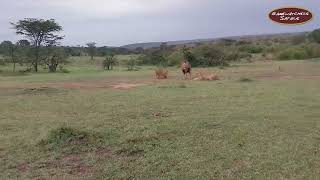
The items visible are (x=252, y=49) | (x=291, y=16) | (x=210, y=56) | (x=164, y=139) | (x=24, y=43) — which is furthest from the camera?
(x=252, y=49)

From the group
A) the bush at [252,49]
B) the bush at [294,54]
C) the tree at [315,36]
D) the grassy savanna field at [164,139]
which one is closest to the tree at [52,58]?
the bush at [294,54]

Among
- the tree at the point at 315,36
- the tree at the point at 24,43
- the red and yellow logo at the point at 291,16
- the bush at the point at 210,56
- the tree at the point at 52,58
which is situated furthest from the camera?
the tree at the point at 315,36

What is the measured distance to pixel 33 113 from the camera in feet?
39.2

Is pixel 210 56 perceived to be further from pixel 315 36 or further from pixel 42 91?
pixel 315 36

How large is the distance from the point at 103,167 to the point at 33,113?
5854 mm

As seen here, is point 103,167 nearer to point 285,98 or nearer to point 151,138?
point 151,138

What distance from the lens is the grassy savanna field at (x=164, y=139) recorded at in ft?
20.7

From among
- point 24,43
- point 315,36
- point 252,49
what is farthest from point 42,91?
point 315,36

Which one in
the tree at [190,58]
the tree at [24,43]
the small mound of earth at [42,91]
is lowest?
the small mound of earth at [42,91]

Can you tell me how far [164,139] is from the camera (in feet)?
26.4

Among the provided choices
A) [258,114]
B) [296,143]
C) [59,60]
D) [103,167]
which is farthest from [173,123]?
[59,60]

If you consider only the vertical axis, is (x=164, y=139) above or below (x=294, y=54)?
below

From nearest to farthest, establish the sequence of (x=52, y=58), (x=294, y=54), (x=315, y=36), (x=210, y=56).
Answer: (x=52, y=58), (x=210, y=56), (x=294, y=54), (x=315, y=36)

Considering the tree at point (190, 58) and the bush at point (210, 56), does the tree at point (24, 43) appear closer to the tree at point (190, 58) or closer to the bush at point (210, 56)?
the tree at point (190, 58)
